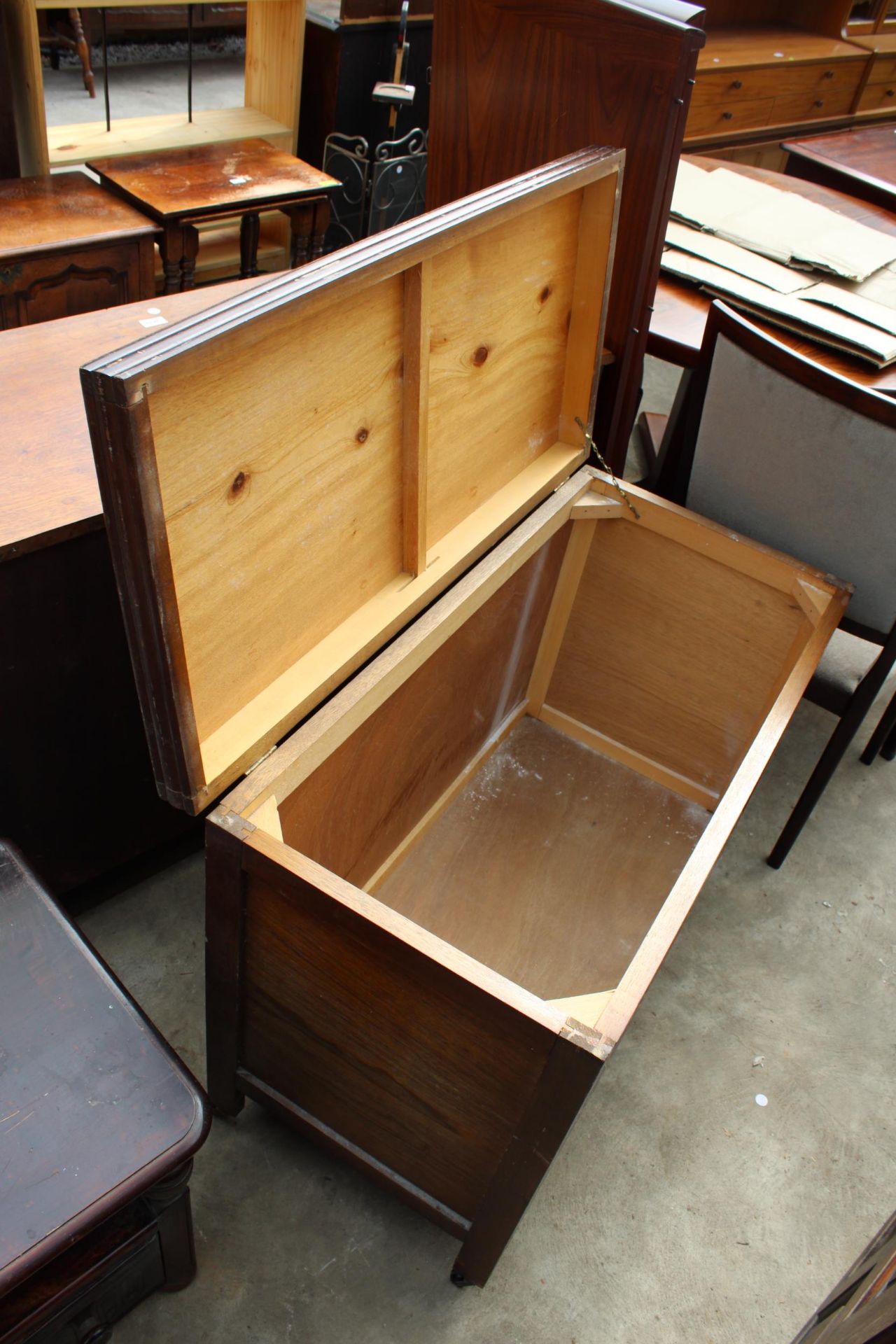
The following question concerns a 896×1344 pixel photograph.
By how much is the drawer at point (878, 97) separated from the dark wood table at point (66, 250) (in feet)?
A: 11.4

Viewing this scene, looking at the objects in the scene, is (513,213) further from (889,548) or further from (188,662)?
(889,548)

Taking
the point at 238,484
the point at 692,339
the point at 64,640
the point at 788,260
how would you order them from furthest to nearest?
the point at 788,260, the point at 692,339, the point at 64,640, the point at 238,484

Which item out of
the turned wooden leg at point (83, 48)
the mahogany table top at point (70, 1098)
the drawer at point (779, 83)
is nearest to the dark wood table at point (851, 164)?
the drawer at point (779, 83)

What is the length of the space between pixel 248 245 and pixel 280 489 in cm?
228

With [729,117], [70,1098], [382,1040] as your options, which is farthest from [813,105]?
[70,1098]

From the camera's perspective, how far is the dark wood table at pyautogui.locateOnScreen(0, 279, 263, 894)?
1.20m

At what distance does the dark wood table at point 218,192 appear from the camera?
260 centimetres

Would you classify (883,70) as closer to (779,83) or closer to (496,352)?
(779,83)

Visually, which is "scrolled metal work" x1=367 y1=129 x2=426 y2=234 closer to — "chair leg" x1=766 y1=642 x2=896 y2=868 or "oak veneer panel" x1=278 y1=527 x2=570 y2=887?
"oak veneer panel" x1=278 y1=527 x2=570 y2=887

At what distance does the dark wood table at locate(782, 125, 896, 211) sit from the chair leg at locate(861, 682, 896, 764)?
1409mm

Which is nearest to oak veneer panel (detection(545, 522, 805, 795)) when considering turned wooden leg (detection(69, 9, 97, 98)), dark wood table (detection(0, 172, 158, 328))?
dark wood table (detection(0, 172, 158, 328))

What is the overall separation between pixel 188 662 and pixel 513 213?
66 centimetres

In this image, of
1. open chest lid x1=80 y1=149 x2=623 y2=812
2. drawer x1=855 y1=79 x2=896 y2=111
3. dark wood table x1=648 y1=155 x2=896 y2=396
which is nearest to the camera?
open chest lid x1=80 y1=149 x2=623 y2=812

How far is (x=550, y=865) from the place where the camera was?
5.56 feet
